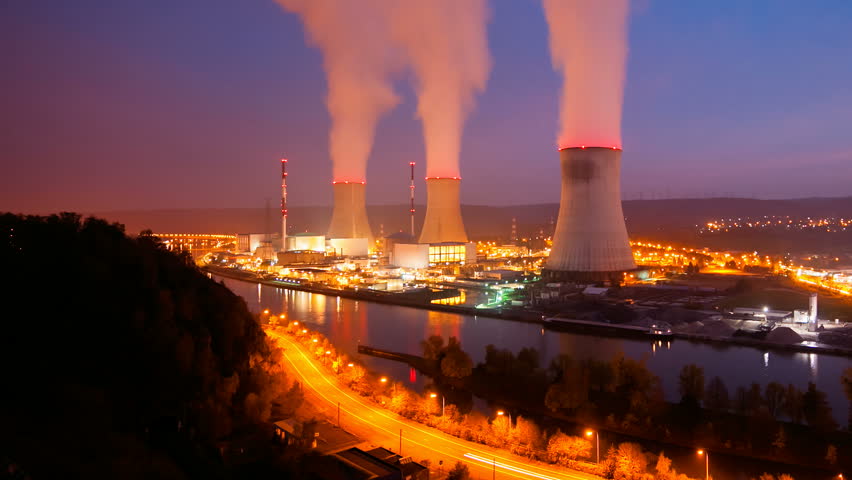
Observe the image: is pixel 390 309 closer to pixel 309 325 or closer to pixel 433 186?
pixel 309 325

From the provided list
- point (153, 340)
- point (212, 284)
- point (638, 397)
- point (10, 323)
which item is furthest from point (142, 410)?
point (638, 397)

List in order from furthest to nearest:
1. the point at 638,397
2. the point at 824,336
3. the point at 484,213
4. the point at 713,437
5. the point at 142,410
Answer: the point at 484,213, the point at 824,336, the point at 638,397, the point at 713,437, the point at 142,410

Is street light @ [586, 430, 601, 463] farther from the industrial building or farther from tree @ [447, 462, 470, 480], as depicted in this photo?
A: the industrial building

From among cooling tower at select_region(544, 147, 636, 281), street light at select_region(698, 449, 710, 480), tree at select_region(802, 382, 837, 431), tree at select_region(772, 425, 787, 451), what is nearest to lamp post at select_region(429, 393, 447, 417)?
street light at select_region(698, 449, 710, 480)

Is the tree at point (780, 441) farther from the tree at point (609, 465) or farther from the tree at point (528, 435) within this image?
the tree at point (528, 435)

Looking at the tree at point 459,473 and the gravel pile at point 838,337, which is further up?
the gravel pile at point 838,337

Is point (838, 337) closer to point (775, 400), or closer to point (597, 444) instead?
point (775, 400)

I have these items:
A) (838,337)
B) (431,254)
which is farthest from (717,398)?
(431,254)

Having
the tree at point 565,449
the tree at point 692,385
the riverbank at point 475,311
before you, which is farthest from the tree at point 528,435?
the riverbank at point 475,311
